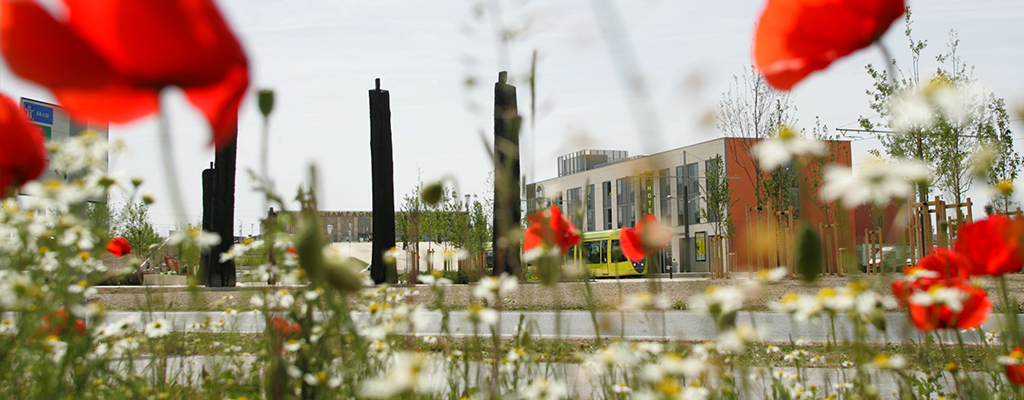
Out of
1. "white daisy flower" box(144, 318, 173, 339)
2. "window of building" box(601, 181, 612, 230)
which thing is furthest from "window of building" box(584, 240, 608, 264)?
"white daisy flower" box(144, 318, 173, 339)

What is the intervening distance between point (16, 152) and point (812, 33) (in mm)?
939

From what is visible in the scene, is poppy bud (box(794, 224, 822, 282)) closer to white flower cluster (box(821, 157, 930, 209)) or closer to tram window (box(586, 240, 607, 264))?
white flower cluster (box(821, 157, 930, 209))

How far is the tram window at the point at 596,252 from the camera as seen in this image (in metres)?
32.0

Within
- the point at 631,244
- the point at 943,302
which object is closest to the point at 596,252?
the point at 631,244

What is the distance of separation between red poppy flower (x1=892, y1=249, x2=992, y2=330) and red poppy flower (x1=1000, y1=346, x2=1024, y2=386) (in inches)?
7.0

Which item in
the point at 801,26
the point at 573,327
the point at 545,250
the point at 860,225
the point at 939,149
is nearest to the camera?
the point at 801,26

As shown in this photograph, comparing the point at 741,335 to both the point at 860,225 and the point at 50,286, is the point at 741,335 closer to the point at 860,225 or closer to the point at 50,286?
the point at 50,286

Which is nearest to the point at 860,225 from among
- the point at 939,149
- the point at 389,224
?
the point at 939,149

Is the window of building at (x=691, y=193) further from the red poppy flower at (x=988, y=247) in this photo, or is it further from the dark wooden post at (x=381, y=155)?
the red poppy flower at (x=988, y=247)

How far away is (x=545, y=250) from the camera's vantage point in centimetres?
118

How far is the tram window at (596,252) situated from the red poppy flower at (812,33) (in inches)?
1221

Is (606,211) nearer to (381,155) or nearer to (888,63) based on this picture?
(381,155)

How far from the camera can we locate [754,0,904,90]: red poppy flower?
0.84 metres

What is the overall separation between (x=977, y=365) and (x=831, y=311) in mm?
4099
